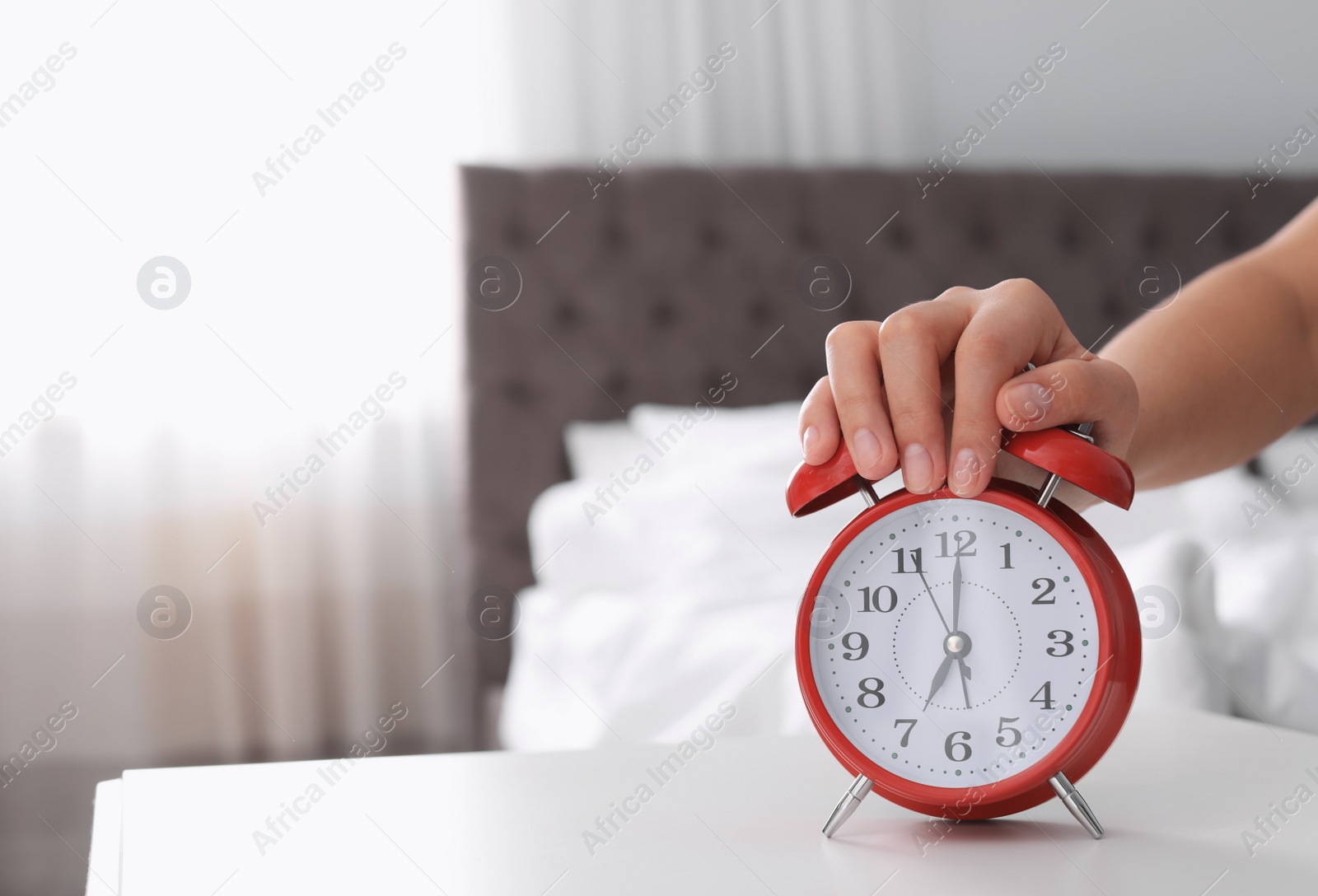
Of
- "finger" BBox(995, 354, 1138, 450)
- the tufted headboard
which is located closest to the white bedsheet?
the tufted headboard

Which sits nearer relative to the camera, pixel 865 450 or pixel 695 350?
pixel 865 450

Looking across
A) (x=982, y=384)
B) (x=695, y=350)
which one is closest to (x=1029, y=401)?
(x=982, y=384)

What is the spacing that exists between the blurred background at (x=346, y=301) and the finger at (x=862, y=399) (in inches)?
58.5

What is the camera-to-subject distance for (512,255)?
2484 mm

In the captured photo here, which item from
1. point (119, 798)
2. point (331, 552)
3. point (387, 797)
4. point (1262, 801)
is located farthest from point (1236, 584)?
point (331, 552)

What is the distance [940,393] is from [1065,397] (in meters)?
0.07

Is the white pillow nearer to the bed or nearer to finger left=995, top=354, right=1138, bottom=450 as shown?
the bed

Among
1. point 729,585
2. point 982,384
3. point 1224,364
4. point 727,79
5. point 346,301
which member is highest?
point 346,301

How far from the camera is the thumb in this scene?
1.84ft

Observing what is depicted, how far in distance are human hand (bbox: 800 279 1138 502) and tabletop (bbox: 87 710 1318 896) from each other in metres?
0.20

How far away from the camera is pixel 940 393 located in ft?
1.95

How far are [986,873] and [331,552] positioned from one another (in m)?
2.21

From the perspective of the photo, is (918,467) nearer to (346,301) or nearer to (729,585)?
(729,585)

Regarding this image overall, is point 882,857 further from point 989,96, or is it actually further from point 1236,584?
point 989,96
